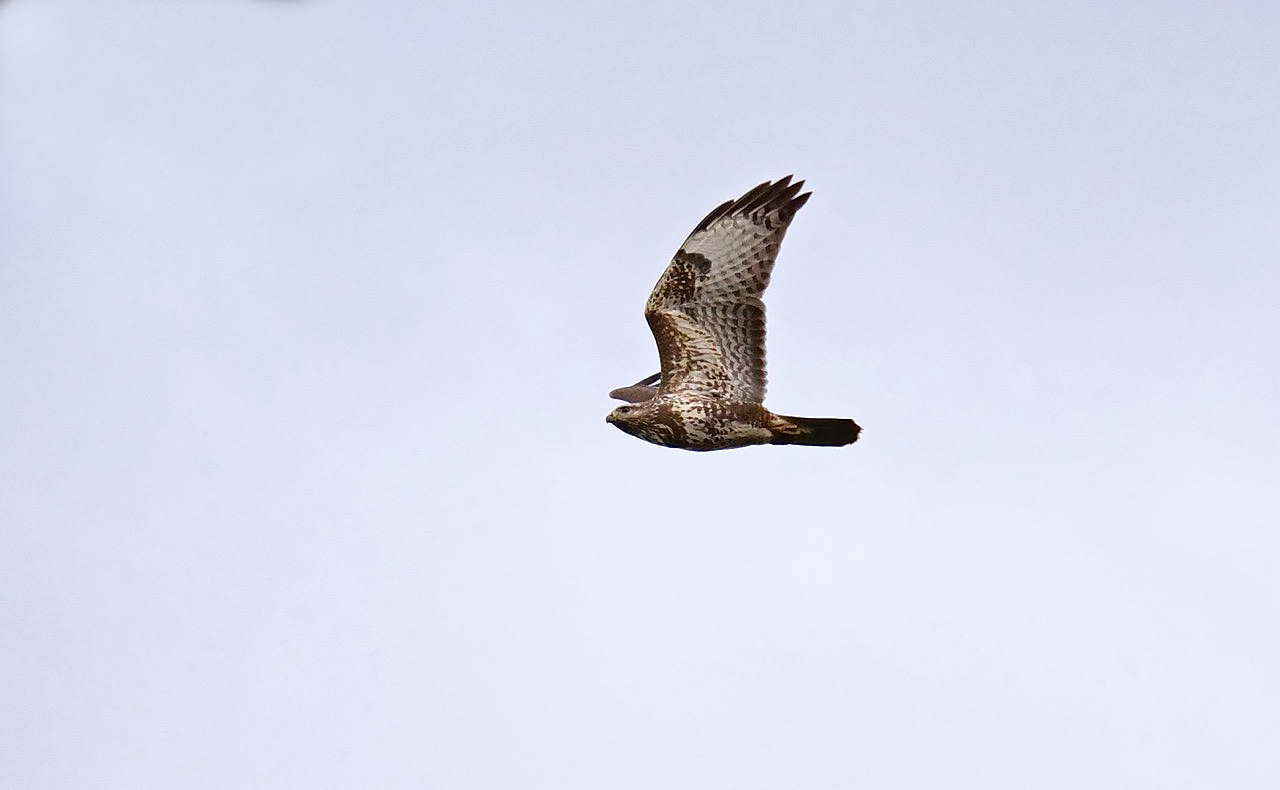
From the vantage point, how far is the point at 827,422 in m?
8.58

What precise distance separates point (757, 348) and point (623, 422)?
4.55 ft

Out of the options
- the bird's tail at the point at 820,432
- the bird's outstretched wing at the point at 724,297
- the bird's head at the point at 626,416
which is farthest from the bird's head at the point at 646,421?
the bird's tail at the point at 820,432

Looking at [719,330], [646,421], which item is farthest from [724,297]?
[646,421]

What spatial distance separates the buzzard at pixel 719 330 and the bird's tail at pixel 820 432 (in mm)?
27

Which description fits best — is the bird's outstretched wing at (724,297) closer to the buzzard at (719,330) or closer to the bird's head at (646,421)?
the buzzard at (719,330)

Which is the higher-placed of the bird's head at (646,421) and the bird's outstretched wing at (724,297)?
the bird's outstretched wing at (724,297)

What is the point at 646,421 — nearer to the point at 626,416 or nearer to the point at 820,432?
the point at 626,416

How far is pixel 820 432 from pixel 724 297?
148cm

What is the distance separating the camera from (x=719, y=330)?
917cm

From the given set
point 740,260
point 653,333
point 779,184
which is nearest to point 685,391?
point 653,333

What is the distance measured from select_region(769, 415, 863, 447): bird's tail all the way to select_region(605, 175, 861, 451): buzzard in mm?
27

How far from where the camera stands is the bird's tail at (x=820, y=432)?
8.52 metres

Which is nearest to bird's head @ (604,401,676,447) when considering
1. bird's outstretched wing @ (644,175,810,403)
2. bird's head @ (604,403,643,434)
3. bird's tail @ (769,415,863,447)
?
bird's head @ (604,403,643,434)

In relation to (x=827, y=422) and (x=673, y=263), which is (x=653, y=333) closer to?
(x=673, y=263)
